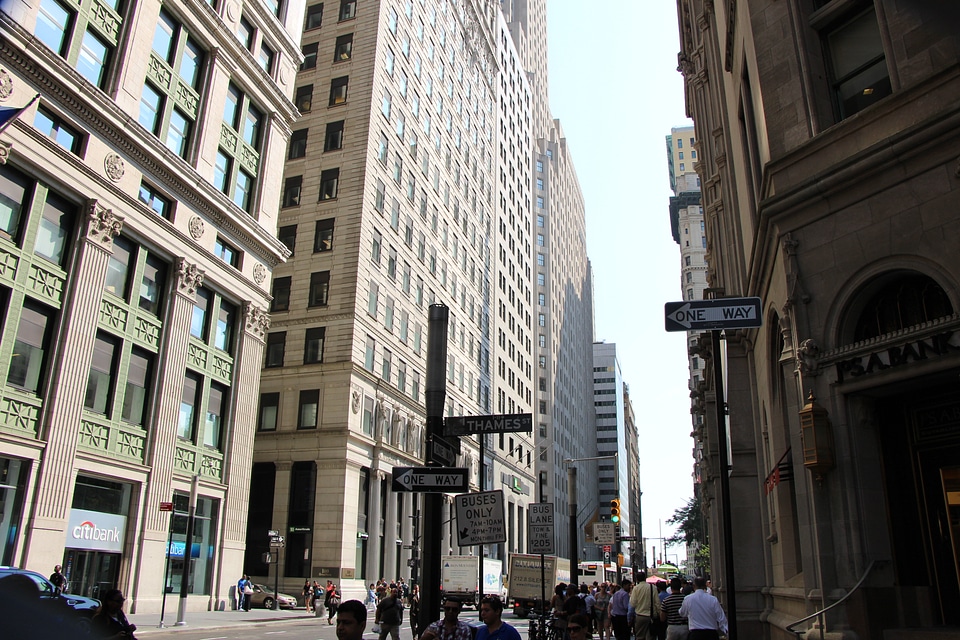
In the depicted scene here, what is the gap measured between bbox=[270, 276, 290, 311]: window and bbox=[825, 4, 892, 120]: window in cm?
4093

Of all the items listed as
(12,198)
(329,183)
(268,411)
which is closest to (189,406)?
(12,198)

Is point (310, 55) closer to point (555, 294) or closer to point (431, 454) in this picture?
point (431, 454)

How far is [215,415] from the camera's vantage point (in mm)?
35844

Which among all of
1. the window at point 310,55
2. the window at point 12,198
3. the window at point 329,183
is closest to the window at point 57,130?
the window at point 12,198

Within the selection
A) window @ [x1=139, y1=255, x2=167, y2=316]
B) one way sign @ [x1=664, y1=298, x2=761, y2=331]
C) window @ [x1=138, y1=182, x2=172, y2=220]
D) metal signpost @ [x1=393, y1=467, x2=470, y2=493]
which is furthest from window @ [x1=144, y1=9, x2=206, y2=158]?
one way sign @ [x1=664, y1=298, x2=761, y2=331]

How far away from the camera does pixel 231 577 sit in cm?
3541

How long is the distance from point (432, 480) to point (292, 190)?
4549cm

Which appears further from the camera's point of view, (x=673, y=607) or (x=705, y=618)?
(x=673, y=607)

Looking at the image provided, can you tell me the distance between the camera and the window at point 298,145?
176ft

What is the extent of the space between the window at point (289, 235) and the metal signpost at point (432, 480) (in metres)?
42.2

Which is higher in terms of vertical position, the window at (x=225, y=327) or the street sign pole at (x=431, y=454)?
the window at (x=225, y=327)

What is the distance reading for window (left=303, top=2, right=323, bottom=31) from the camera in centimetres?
5740

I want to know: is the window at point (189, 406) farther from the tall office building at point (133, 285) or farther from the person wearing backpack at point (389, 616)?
the person wearing backpack at point (389, 616)

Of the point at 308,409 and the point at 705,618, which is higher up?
the point at 308,409
